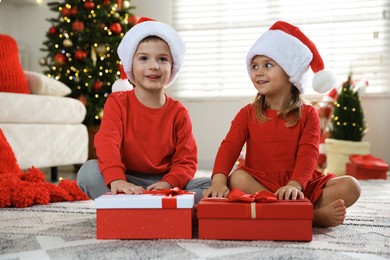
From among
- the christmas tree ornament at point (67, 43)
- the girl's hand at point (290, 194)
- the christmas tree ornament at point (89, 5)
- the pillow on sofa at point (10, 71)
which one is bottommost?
the girl's hand at point (290, 194)

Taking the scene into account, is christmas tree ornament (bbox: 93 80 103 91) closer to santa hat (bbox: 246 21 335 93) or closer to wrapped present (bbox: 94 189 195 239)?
santa hat (bbox: 246 21 335 93)

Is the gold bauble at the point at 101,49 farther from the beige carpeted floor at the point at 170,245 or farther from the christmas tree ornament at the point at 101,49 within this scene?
the beige carpeted floor at the point at 170,245

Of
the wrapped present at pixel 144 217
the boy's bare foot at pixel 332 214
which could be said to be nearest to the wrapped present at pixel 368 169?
the boy's bare foot at pixel 332 214

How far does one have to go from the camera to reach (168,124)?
1596 millimetres

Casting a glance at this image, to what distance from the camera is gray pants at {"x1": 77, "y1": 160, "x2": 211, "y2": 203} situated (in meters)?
1.52

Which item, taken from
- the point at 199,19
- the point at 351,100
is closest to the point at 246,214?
the point at 351,100

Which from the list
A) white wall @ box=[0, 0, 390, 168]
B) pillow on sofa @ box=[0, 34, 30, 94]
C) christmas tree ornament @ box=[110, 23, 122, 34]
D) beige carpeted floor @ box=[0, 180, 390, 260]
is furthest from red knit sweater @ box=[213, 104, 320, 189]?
christmas tree ornament @ box=[110, 23, 122, 34]

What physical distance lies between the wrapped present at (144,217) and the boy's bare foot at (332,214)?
0.40 metres

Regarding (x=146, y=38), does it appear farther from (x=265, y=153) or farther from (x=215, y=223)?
(x=215, y=223)

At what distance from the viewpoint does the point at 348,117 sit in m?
3.21

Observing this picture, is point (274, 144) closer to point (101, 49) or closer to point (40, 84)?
point (40, 84)

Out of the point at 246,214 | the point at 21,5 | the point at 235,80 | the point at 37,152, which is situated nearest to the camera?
the point at 246,214

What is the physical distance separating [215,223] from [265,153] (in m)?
0.40

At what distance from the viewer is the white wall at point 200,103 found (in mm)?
3590
